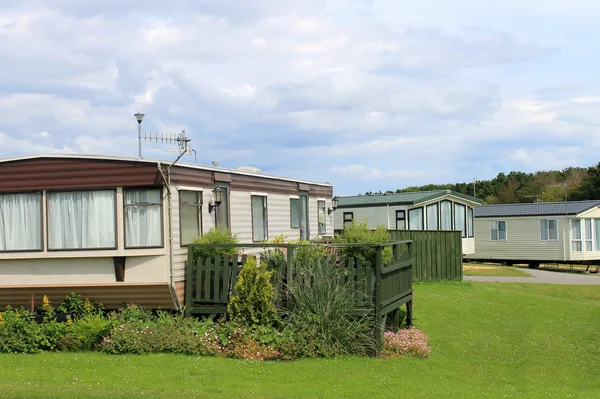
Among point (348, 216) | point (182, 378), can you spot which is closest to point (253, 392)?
point (182, 378)

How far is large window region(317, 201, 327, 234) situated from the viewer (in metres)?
20.9

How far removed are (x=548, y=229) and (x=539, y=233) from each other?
0.50 m

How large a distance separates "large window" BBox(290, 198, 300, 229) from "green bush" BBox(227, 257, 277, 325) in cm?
619

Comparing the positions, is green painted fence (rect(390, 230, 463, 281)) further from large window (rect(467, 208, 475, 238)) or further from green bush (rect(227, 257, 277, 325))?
large window (rect(467, 208, 475, 238))

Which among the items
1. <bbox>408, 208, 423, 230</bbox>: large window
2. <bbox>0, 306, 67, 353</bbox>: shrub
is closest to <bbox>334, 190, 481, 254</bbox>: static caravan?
<bbox>408, 208, 423, 230</bbox>: large window

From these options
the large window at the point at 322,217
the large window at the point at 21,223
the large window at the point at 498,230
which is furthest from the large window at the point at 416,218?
the large window at the point at 21,223

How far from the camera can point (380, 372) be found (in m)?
10.7

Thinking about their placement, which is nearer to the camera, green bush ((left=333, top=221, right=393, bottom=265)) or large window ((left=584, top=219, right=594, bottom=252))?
green bush ((left=333, top=221, right=393, bottom=265))

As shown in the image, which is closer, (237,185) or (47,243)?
(47,243)

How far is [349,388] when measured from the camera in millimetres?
9453

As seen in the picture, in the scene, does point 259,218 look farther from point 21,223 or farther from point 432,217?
point 432,217

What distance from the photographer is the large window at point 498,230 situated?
125 feet

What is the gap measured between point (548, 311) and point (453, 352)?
5842 mm

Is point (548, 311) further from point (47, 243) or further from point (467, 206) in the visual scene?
point (467, 206)
